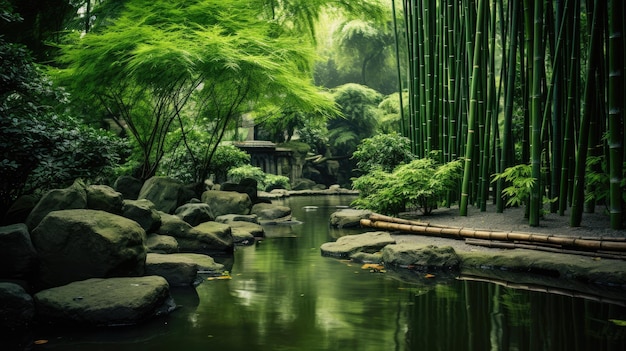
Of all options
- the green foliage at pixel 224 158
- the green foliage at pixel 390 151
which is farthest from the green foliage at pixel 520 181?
the green foliage at pixel 224 158

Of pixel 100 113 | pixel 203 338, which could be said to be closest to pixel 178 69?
pixel 100 113

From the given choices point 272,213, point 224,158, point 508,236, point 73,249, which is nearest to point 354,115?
point 224,158

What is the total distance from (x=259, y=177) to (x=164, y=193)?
7.12 metres

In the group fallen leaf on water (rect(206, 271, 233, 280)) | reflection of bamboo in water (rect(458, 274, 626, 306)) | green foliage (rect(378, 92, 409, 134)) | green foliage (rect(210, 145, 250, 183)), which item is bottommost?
reflection of bamboo in water (rect(458, 274, 626, 306))

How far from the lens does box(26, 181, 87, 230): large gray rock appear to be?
446 centimetres

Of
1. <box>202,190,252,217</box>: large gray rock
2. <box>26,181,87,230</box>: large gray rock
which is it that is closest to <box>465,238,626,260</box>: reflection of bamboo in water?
<box>26,181,87,230</box>: large gray rock

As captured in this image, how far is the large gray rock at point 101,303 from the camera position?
11.1 feet

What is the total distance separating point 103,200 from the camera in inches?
202

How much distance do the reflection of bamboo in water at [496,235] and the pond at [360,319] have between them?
106 centimetres

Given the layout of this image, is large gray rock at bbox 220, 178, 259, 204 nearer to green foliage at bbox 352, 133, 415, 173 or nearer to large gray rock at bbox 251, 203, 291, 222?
large gray rock at bbox 251, 203, 291, 222

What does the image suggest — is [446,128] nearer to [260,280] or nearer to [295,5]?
[260,280]

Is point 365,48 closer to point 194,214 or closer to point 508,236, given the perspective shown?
point 194,214

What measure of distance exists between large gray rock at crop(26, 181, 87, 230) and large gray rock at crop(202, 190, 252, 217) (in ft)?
14.8

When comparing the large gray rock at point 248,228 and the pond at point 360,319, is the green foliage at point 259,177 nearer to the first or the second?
the large gray rock at point 248,228
